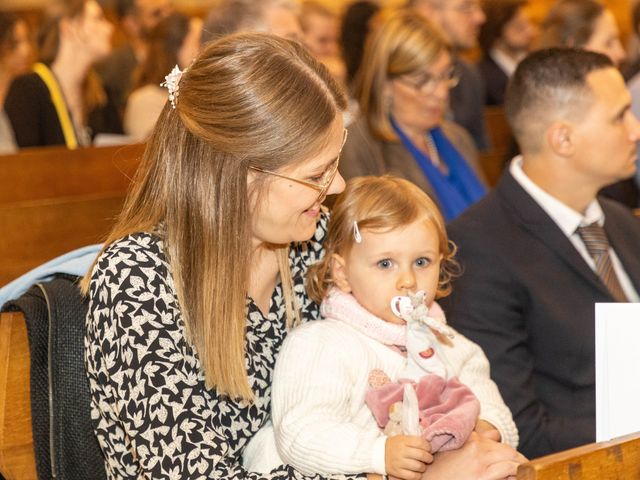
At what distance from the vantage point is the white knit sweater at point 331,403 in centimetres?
190

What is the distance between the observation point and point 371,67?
13.6ft

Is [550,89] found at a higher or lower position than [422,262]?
higher

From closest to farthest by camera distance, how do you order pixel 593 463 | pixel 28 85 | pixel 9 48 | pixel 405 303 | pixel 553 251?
pixel 593 463 → pixel 405 303 → pixel 553 251 → pixel 28 85 → pixel 9 48

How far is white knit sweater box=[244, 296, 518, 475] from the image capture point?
1.90m

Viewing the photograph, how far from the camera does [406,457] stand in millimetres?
1849

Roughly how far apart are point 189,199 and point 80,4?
3.47 metres

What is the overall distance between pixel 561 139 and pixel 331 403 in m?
1.30

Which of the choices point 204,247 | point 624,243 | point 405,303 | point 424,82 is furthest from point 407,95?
point 204,247

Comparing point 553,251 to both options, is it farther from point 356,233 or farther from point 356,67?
point 356,67

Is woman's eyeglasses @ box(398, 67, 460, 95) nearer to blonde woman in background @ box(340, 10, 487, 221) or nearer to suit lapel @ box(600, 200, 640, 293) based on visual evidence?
blonde woman in background @ box(340, 10, 487, 221)

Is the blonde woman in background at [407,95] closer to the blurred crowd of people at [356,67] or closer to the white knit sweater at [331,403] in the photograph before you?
the blurred crowd of people at [356,67]

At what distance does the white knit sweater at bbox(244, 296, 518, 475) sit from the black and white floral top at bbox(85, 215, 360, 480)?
65mm

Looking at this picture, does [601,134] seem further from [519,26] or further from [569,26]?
[519,26]

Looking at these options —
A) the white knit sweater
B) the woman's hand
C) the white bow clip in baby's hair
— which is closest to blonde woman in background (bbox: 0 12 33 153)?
the white bow clip in baby's hair
